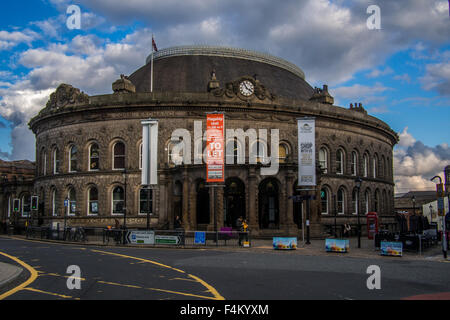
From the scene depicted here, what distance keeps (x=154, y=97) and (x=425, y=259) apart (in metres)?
27.5

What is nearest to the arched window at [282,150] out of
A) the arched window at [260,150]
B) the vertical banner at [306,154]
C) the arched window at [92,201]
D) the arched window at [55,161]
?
the arched window at [260,150]

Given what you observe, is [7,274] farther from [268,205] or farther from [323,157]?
[323,157]

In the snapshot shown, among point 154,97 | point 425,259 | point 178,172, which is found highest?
point 154,97

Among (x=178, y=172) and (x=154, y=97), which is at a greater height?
(x=154, y=97)

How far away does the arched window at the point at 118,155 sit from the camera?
4272cm

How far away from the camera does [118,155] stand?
42.7 m

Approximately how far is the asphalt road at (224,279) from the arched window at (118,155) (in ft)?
75.0

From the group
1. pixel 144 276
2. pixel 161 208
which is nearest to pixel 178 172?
pixel 161 208

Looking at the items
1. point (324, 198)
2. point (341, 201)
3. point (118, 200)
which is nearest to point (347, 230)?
point (324, 198)

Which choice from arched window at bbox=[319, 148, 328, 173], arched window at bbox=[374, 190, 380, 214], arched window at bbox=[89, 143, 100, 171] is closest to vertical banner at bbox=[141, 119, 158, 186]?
arched window at bbox=[89, 143, 100, 171]

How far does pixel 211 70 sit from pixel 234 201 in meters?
16.8

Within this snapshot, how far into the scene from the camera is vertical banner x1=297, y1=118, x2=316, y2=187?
31531 mm

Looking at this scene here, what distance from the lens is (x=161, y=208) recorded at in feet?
132
